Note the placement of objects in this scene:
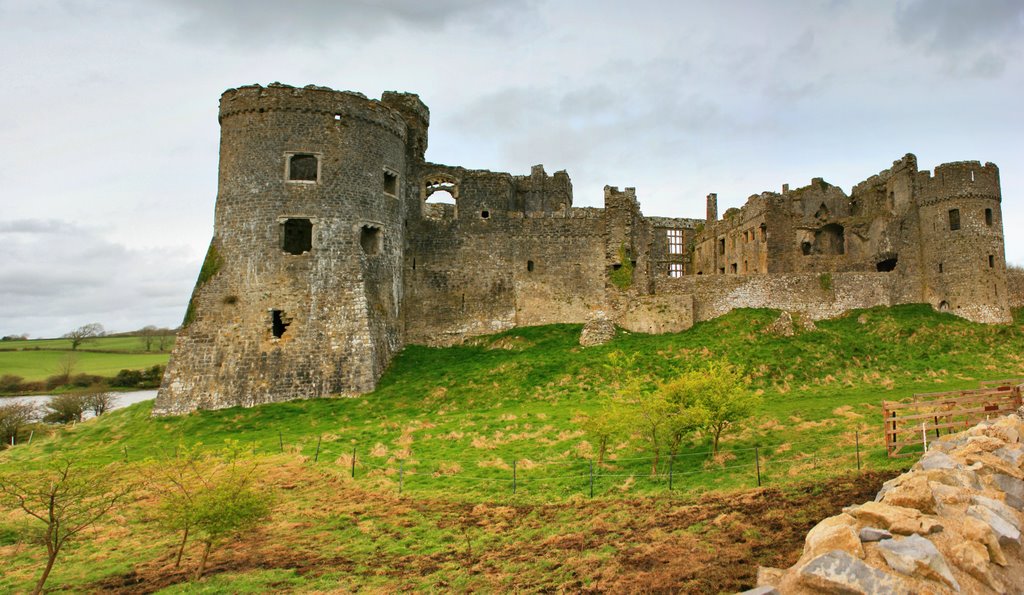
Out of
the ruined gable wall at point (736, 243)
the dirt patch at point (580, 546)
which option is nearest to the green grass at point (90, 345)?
the ruined gable wall at point (736, 243)

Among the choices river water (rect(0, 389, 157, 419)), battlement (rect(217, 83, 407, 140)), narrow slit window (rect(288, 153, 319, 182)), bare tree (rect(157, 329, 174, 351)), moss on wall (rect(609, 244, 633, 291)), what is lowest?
river water (rect(0, 389, 157, 419))

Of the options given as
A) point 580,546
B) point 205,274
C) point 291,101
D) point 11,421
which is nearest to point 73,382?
point 11,421

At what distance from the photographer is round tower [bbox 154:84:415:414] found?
89.9ft

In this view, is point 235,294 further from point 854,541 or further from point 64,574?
point 854,541

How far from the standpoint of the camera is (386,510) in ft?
51.2

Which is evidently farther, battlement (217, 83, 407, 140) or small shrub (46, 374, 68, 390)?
small shrub (46, 374, 68, 390)

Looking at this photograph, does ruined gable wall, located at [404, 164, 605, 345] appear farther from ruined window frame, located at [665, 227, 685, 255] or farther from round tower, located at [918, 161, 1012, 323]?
round tower, located at [918, 161, 1012, 323]

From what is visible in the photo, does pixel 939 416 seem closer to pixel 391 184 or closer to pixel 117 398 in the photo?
pixel 391 184

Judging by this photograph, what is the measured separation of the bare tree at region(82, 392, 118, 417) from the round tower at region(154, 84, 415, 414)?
86.8ft

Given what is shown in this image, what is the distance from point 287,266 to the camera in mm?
28375

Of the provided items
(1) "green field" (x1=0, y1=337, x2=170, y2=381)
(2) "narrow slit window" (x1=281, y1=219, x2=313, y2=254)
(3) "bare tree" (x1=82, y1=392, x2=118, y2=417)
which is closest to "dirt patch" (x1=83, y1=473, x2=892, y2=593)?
(2) "narrow slit window" (x1=281, y1=219, x2=313, y2=254)

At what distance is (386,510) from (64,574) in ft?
21.5

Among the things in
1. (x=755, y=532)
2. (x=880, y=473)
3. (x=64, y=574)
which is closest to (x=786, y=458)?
(x=880, y=473)

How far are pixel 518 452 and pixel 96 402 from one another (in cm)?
4237
